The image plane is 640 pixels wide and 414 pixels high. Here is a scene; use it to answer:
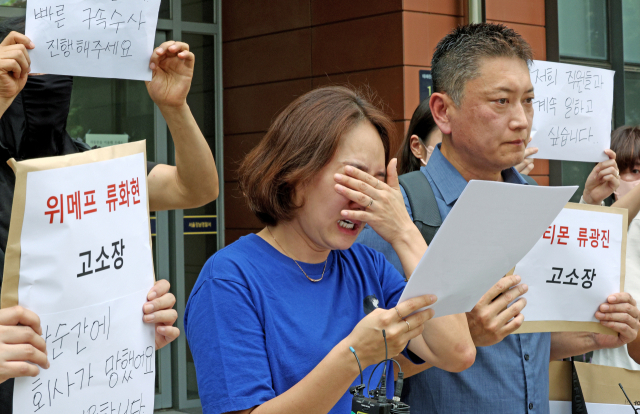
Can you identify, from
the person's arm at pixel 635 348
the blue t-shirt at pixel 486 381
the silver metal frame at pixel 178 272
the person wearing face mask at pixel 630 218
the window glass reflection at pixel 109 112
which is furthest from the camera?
the silver metal frame at pixel 178 272

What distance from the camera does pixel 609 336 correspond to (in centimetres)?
237

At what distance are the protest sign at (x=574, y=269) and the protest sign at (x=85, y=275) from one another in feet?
3.66

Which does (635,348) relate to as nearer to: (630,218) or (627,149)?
(630,218)

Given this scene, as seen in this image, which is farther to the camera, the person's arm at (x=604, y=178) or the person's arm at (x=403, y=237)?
the person's arm at (x=604, y=178)

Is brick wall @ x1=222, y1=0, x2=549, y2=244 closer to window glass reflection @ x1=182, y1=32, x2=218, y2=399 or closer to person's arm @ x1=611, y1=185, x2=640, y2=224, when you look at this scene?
window glass reflection @ x1=182, y1=32, x2=218, y2=399

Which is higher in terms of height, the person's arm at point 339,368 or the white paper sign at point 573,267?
the white paper sign at point 573,267

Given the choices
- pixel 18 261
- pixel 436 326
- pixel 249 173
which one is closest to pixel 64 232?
pixel 18 261

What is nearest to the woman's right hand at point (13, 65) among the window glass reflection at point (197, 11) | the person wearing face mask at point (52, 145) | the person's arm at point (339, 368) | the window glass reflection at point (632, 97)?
the person wearing face mask at point (52, 145)

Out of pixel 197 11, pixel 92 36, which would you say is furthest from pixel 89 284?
pixel 197 11

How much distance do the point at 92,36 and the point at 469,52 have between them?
45.7 inches

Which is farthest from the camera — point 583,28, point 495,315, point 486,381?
point 583,28

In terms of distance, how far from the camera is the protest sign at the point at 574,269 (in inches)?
84.4

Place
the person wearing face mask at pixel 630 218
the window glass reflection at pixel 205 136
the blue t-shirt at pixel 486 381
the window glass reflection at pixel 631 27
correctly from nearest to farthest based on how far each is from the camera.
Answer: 1. the blue t-shirt at pixel 486 381
2. the person wearing face mask at pixel 630 218
3. the window glass reflection at pixel 205 136
4. the window glass reflection at pixel 631 27

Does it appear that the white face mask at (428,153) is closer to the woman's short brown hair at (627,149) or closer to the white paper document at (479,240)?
the woman's short brown hair at (627,149)
